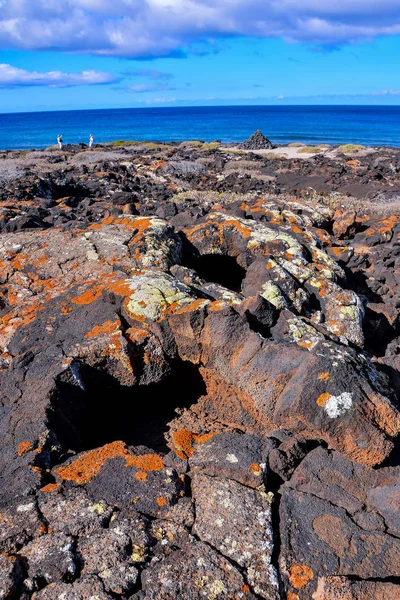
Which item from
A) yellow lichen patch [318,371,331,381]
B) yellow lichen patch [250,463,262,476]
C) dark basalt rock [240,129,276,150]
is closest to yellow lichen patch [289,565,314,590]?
yellow lichen patch [250,463,262,476]

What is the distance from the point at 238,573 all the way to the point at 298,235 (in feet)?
30.0

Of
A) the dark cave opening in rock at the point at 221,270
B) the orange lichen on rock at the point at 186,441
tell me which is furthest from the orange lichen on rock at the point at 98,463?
the dark cave opening in rock at the point at 221,270

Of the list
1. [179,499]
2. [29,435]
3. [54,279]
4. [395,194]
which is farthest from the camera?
[395,194]

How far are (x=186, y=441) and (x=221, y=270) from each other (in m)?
6.15

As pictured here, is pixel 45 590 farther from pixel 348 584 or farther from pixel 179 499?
pixel 348 584

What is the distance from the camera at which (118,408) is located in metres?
6.12

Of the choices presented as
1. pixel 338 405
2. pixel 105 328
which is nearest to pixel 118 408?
pixel 105 328

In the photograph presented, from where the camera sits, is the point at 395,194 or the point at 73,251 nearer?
the point at 73,251

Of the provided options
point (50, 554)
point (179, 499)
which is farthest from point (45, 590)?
point (179, 499)

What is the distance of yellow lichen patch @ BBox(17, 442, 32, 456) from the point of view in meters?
4.70

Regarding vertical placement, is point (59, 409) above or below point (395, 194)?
above

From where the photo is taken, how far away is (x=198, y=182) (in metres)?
26.0

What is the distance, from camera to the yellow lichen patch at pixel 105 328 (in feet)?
19.9

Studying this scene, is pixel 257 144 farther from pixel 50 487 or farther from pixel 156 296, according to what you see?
pixel 50 487
